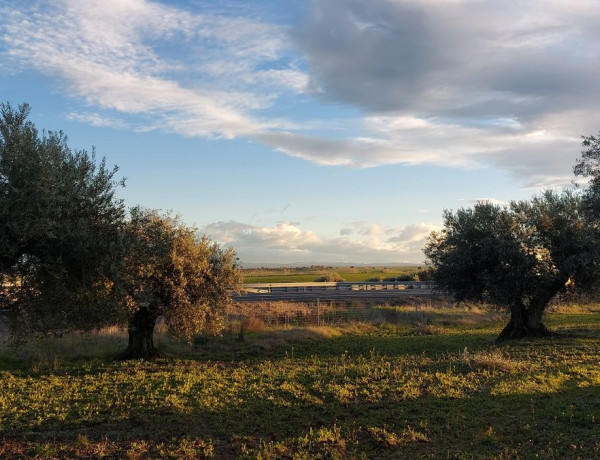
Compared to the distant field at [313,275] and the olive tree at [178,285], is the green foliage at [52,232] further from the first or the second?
the distant field at [313,275]

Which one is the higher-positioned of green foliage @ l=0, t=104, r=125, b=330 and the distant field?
green foliage @ l=0, t=104, r=125, b=330

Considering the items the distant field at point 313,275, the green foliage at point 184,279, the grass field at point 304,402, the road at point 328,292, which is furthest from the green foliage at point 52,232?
the distant field at point 313,275

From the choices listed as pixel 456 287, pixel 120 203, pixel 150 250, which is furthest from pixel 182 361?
pixel 456 287

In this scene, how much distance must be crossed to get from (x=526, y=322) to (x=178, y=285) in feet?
53.2

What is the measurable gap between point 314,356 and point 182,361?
204 inches

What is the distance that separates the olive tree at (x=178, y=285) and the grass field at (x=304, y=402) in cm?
147

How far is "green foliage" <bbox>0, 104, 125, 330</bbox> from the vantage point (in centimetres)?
963

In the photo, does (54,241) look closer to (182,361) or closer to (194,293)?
(194,293)

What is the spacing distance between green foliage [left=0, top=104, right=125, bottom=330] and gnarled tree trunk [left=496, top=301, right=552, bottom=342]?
18625 mm

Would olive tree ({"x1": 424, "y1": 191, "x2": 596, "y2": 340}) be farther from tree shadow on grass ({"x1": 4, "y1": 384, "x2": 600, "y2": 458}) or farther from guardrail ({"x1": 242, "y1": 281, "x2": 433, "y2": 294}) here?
guardrail ({"x1": 242, "y1": 281, "x2": 433, "y2": 294})

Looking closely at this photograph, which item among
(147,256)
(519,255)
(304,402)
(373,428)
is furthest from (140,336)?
(519,255)

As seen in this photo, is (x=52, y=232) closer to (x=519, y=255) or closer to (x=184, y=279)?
(x=184, y=279)

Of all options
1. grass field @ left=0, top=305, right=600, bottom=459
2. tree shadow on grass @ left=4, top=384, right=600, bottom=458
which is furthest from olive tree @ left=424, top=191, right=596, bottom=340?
tree shadow on grass @ left=4, top=384, right=600, bottom=458

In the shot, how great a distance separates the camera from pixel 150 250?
15469 mm
